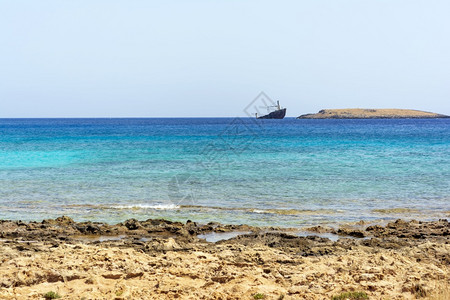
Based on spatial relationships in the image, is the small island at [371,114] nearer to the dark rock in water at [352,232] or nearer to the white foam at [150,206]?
the white foam at [150,206]

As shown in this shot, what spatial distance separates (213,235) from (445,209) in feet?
29.2

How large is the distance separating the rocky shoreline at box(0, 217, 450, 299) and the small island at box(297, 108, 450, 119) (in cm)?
17740

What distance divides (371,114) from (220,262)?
183 meters

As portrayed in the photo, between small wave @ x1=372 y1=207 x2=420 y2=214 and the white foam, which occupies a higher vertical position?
small wave @ x1=372 y1=207 x2=420 y2=214

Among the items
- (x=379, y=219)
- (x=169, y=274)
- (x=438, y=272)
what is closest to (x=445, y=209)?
(x=379, y=219)

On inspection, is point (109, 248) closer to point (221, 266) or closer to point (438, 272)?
point (221, 266)

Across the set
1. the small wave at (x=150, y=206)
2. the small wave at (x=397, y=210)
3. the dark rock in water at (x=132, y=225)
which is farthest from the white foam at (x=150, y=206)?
the small wave at (x=397, y=210)

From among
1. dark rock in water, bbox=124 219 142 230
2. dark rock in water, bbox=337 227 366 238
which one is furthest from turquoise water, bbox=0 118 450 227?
dark rock in water, bbox=124 219 142 230

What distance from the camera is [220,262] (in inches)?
356

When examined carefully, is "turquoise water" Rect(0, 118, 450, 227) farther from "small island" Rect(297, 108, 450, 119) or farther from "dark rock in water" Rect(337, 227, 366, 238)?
"small island" Rect(297, 108, 450, 119)

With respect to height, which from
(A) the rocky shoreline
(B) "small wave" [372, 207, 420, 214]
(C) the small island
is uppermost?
(C) the small island

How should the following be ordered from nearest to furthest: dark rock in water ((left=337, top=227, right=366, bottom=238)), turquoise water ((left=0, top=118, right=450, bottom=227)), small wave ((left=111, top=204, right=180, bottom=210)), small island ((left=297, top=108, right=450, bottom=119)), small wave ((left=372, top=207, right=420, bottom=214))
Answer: dark rock in water ((left=337, top=227, right=366, bottom=238)) → turquoise water ((left=0, top=118, right=450, bottom=227)) → small wave ((left=372, top=207, right=420, bottom=214)) → small wave ((left=111, top=204, right=180, bottom=210)) → small island ((left=297, top=108, right=450, bottom=119))

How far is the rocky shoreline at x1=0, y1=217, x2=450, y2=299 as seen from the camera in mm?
7586

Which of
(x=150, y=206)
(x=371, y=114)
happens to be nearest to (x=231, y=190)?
(x=150, y=206)
